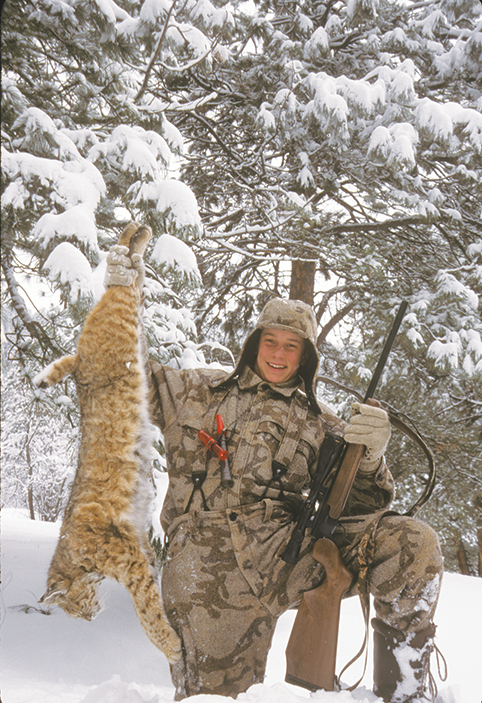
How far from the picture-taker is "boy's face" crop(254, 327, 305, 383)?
226cm

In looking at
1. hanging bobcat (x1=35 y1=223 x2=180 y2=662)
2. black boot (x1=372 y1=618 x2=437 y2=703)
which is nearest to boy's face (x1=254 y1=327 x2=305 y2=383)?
hanging bobcat (x1=35 y1=223 x2=180 y2=662)

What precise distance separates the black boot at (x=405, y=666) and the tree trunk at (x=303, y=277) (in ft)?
9.01

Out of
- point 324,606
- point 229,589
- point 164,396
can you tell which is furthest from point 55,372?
point 324,606

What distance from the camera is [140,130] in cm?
246

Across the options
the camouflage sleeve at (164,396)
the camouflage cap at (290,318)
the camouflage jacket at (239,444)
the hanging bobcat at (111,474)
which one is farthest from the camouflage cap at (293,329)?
the hanging bobcat at (111,474)

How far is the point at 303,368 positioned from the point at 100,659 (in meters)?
1.79

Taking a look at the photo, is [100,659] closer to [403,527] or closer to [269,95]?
[403,527]

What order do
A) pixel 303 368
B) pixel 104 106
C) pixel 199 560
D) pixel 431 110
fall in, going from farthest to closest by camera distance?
pixel 431 110
pixel 104 106
pixel 303 368
pixel 199 560

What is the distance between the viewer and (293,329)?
7.25 ft

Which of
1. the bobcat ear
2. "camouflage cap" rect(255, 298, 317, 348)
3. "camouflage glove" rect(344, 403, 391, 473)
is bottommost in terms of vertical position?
the bobcat ear

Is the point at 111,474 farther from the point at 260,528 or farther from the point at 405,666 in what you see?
the point at 405,666

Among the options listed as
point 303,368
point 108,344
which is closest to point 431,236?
point 303,368

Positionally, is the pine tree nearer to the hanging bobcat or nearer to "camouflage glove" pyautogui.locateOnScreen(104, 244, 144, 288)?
"camouflage glove" pyautogui.locateOnScreen(104, 244, 144, 288)

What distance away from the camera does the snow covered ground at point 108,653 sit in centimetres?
161
